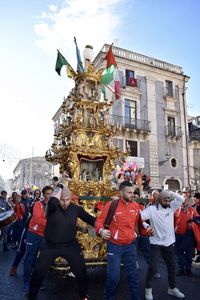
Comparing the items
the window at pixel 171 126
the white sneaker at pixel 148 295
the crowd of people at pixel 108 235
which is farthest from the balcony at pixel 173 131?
the white sneaker at pixel 148 295

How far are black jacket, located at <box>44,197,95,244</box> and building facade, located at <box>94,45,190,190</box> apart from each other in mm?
20062

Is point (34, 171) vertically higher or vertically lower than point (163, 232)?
higher

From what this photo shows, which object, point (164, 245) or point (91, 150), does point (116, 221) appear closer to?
point (164, 245)

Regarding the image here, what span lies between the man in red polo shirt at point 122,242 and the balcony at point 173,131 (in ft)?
76.0

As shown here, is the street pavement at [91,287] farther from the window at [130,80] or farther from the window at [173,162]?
the window at [130,80]

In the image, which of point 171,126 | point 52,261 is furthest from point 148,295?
point 171,126

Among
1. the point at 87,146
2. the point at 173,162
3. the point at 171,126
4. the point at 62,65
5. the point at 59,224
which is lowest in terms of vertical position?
the point at 59,224

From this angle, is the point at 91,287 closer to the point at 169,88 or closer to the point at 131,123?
the point at 131,123

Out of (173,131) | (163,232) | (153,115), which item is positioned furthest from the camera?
(173,131)

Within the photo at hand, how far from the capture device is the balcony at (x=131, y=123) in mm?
24234

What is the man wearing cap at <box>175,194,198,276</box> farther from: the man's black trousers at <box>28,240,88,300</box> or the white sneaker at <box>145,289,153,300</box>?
the man's black trousers at <box>28,240,88,300</box>

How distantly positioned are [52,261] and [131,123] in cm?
2168

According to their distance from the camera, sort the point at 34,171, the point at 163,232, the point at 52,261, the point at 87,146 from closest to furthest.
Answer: the point at 52,261 < the point at 163,232 < the point at 87,146 < the point at 34,171

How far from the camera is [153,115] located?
86.9ft
